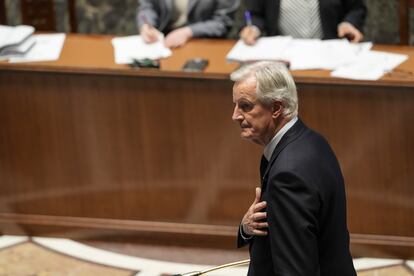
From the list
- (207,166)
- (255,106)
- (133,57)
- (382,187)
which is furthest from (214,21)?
(255,106)

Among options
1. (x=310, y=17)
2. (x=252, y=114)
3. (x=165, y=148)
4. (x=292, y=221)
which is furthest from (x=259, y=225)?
(x=310, y=17)

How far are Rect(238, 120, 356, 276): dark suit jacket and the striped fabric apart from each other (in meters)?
2.46

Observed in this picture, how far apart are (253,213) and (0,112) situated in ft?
7.54

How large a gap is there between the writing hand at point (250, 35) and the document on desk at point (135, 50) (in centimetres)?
41

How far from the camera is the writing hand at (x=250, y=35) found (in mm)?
4855

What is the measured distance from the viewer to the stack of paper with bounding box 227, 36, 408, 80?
175 inches

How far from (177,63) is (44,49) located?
77cm

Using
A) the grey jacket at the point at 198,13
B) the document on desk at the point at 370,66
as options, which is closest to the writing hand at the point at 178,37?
the grey jacket at the point at 198,13

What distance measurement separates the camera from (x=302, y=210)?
2.64 meters

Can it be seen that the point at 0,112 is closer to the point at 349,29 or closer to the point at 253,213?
the point at 349,29

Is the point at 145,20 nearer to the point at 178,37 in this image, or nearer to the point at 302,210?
the point at 178,37

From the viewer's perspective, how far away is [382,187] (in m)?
4.46

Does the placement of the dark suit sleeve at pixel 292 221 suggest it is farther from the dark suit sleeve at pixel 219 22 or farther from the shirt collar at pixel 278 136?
the dark suit sleeve at pixel 219 22

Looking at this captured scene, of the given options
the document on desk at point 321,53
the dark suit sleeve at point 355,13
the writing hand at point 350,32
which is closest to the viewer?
the document on desk at point 321,53
